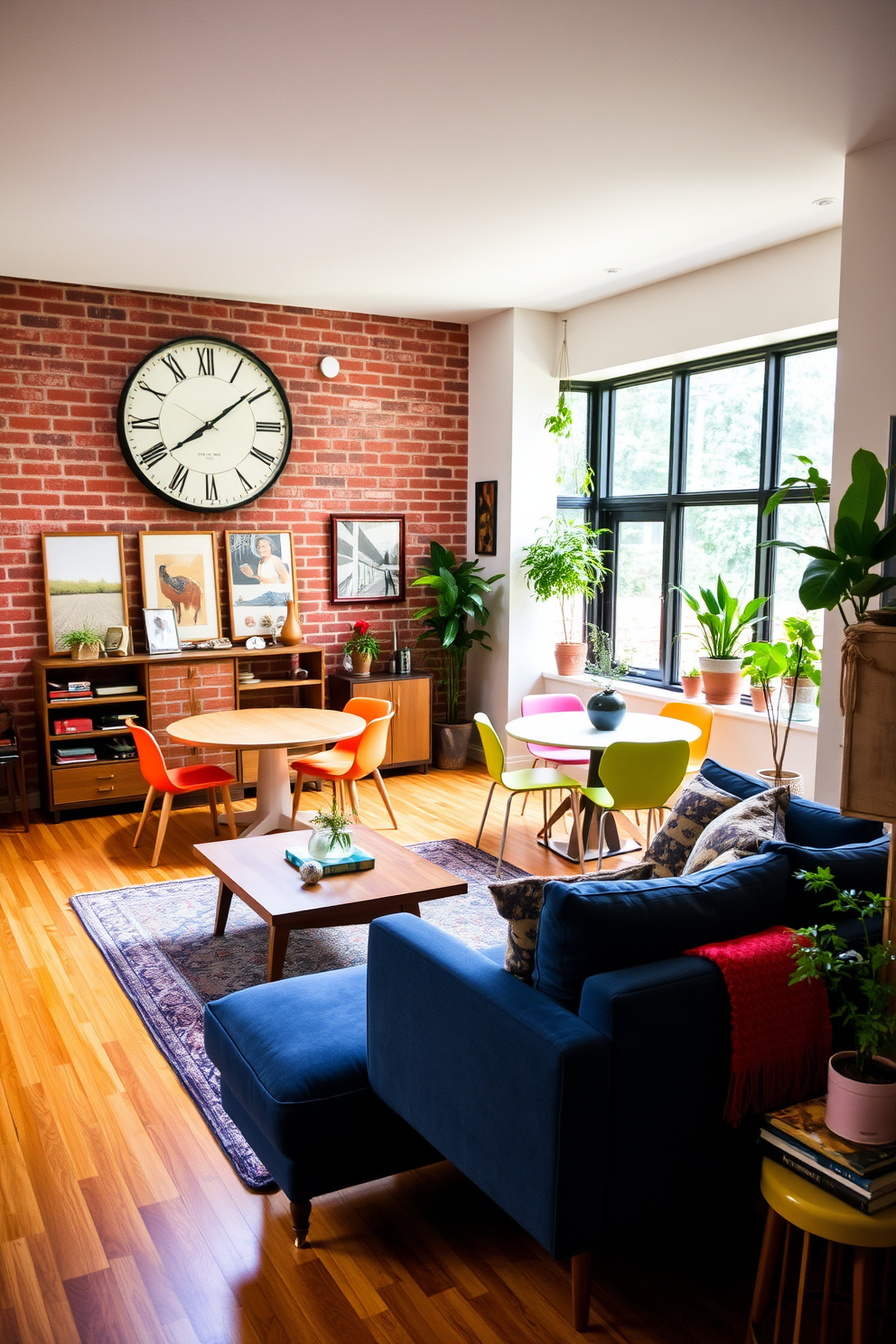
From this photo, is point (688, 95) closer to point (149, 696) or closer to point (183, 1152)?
point (183, 1152)

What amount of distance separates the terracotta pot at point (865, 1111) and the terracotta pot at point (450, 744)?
5264 mm

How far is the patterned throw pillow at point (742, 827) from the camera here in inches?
108

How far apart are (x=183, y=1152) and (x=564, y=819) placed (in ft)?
11.3

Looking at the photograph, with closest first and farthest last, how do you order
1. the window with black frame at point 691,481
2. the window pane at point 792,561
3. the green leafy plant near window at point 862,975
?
1. the green leafy plant near window at point 862,975
2. the window pane at point 792,561
3. the window with black frame at point 691,481

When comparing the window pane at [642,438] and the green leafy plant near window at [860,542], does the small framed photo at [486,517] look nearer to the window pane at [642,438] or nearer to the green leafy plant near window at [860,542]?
the window pane at [642,438]

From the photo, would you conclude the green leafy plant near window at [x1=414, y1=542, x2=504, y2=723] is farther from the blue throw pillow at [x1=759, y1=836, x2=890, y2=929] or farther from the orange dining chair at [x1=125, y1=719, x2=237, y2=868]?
the blue throw pillow at [x1=759, y1=836, x2=890, y2=929]

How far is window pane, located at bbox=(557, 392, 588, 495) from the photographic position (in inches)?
276

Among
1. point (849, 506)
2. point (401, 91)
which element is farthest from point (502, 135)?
point (849, 506)

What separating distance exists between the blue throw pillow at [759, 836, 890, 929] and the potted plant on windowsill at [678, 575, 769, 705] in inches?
119

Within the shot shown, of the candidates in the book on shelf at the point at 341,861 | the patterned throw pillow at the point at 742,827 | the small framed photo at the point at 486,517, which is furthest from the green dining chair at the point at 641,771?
the small framed photo at the point at 486,517

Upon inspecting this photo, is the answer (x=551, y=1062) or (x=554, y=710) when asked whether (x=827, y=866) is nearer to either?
(x=551, y=1062)

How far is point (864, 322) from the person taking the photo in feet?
12.9

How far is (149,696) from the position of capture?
19.5ft

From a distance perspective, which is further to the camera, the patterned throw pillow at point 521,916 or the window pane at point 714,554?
the window pane at point 714,554
